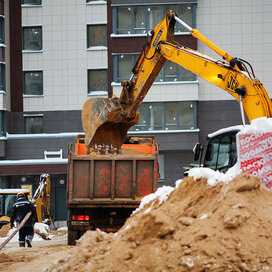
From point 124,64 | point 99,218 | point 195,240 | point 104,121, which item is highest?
point 124,64

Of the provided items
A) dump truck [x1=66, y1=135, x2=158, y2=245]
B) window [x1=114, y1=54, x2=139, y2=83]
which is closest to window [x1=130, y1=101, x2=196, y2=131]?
window [x1=114, y1=54, x2=139, y2=83]

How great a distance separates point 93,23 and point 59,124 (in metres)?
6.05

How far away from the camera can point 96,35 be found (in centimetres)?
3519

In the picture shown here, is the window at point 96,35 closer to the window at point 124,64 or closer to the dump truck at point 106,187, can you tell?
the window at point 124,64

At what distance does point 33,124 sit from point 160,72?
8.13 meters

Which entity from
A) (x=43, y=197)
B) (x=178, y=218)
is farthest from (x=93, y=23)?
(x=178, y=218)

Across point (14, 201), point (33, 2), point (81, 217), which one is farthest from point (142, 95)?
point (33, 2)

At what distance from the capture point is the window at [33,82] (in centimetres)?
3541

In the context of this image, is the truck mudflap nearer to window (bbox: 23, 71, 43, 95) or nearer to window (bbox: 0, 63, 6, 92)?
window (bbox: 0, 63, 6, 92)

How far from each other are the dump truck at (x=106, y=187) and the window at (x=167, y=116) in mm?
18370

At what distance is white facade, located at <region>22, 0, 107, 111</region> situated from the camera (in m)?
35.0

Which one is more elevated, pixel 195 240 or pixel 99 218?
pixel 195 240

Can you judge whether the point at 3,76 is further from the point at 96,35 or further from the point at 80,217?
the point at 80,217

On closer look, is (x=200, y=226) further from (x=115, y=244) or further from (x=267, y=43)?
(x=267, y=43)
